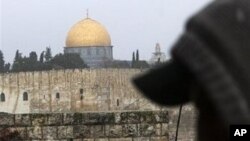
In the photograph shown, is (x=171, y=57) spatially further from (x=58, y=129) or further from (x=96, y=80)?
(x=96, y=80)

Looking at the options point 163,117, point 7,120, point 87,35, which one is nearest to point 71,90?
point 87,35

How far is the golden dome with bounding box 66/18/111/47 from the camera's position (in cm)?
4638

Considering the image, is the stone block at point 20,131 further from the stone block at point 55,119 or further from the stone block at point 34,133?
the stone block at point 55,119

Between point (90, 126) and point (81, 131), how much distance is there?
0.09 meters

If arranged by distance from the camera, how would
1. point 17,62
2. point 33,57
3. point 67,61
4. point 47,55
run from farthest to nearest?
point 47,55
point 33,57
point 17,62
point 67,61

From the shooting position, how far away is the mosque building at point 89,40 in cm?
4653

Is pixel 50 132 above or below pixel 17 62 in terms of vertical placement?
below

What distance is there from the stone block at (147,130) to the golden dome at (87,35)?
3970cm

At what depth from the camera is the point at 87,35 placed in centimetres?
4619

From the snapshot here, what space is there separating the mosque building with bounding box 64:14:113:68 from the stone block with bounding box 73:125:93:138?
130ft

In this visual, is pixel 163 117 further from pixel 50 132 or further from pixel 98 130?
pixel 50 132

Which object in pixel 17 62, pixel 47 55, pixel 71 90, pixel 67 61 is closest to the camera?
pixel 71 90

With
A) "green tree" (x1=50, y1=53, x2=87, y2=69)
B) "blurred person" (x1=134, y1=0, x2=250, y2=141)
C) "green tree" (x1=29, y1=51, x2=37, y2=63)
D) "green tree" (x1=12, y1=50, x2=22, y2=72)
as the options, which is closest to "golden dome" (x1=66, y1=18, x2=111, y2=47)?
"green tree" (x1=50, y1=53, x2=87, y2=69)

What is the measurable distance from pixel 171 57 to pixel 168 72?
0.03m
